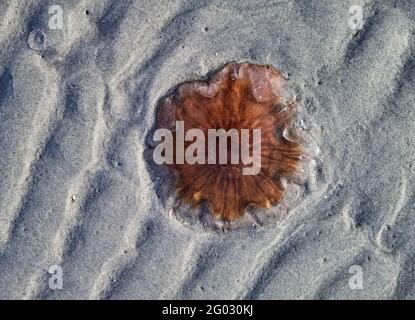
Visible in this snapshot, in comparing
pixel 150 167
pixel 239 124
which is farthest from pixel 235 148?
pixel 150 167

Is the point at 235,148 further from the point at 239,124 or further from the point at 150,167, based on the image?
the point at 150,167

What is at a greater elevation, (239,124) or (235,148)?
(239,124)
